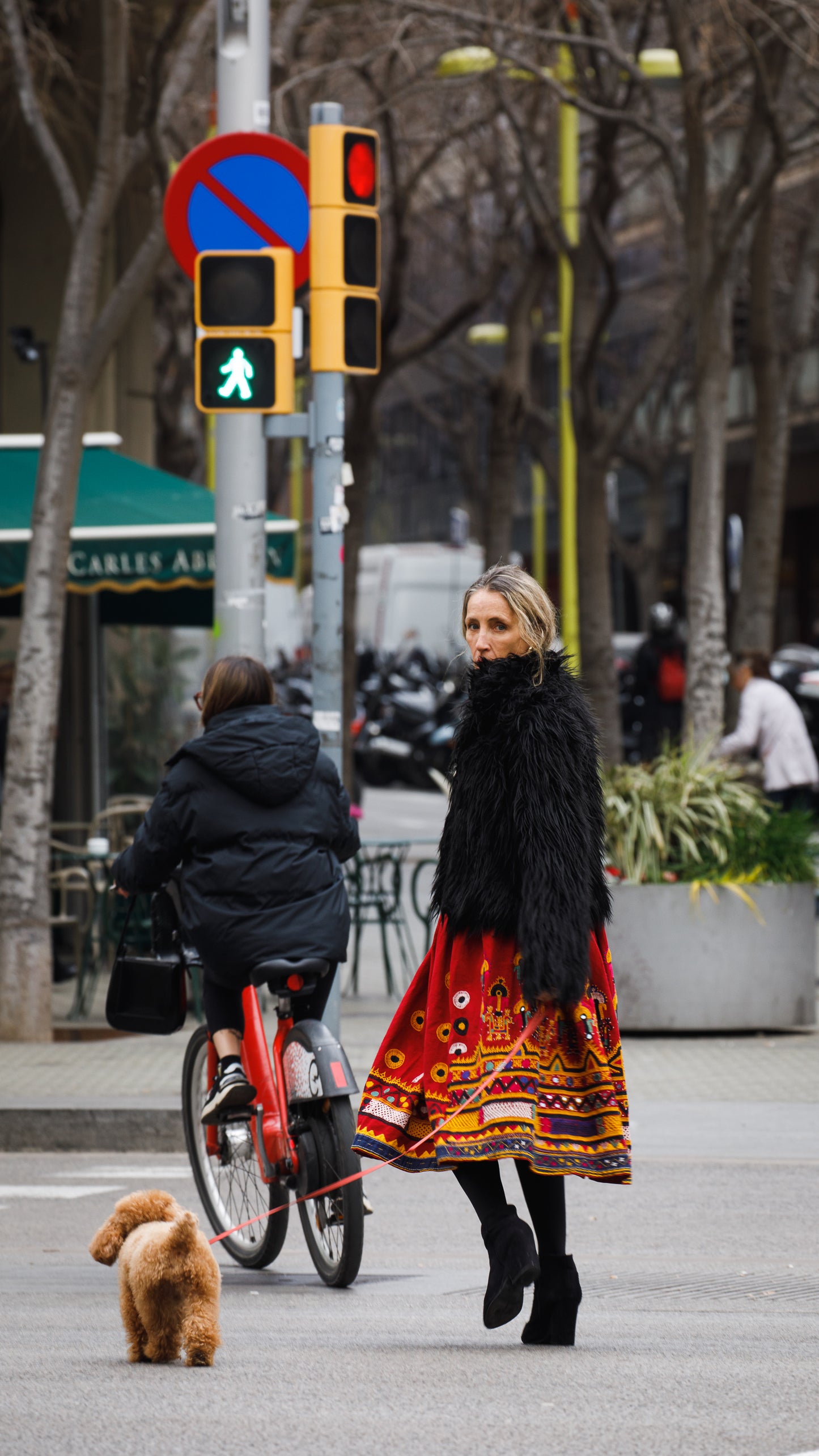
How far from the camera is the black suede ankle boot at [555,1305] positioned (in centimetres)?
484

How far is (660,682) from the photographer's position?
2559 centimetres

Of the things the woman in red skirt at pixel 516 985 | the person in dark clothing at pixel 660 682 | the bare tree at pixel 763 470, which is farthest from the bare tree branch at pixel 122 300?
the person in dark clothing at pixel 660 682

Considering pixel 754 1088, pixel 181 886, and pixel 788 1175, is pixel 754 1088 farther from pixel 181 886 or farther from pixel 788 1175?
pixel 181 886

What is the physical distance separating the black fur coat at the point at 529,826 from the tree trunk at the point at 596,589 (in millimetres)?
13355

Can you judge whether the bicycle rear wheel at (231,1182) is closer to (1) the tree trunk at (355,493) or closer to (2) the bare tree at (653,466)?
(1) the tree trunk at (355,493)

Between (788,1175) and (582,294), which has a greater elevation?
(582,294)

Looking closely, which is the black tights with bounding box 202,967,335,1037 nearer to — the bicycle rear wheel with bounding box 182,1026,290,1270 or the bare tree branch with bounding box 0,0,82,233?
the bicycle rear wheel with bounding box 182,1026,290,1270

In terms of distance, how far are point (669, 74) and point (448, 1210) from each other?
12.1m

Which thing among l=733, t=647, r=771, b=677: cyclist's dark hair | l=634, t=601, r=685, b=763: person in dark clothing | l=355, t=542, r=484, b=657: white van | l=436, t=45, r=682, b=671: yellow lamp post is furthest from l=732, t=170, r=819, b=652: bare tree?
l=355, t=542, r=484, b=657: white van

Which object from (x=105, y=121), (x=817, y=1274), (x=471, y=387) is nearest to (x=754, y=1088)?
(x=817, y=1274)

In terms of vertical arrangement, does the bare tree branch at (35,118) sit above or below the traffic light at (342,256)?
above

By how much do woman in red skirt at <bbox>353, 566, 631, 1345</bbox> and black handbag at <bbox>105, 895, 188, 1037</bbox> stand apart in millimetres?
1654

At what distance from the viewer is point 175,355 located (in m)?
25.2

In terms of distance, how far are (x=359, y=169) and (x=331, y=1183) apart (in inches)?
168
